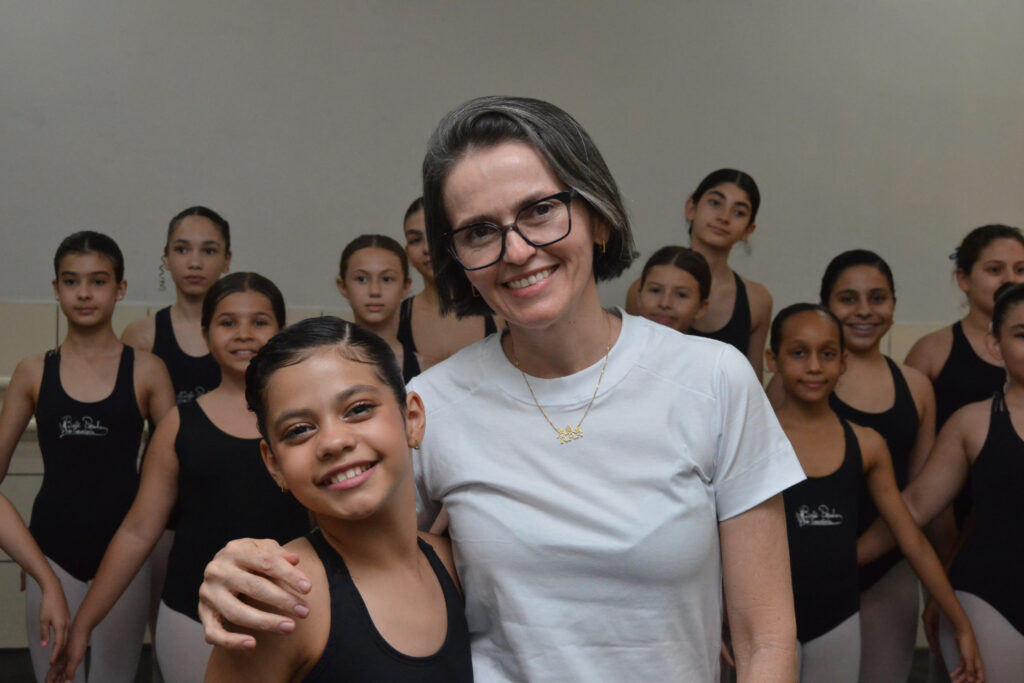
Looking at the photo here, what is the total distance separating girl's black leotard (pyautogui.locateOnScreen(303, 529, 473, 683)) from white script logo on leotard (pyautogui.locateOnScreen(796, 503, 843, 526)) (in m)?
1.63

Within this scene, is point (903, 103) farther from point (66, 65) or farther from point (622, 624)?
point (622, 624)

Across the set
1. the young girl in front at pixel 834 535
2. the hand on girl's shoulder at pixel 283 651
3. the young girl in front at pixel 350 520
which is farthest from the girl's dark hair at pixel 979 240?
the hand on girl's shoulder at pixel 283 651

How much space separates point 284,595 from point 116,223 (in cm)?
353

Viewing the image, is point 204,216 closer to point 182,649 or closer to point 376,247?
point 376,247

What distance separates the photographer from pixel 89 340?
9.98 feet

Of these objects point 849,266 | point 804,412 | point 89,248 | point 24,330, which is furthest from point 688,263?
point 24,330

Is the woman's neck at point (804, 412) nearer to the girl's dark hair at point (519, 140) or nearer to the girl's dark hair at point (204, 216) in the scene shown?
the girl's dark hair at point (519, 140)

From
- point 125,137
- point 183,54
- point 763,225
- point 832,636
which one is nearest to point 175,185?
point 125,137

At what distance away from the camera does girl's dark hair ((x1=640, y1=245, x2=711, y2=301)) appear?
3.40m

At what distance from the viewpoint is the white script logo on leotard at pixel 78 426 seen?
2936mm

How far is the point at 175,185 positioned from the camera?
166 inches

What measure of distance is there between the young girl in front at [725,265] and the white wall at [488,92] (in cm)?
81

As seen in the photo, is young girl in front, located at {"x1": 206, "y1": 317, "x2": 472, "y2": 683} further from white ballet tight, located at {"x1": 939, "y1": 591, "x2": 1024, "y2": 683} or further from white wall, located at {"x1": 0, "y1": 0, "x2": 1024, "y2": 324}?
white wall, located at {"x1": 0, "y1": 0, "x2": 1024, "y2": 324}

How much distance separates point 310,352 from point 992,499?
6.89 feet
